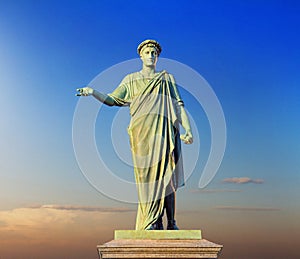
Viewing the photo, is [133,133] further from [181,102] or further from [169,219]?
[169,219]

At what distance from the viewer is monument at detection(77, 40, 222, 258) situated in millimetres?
7289

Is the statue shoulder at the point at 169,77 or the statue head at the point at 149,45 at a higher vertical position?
the statue head at the point at 149,45

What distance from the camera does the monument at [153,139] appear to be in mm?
7289

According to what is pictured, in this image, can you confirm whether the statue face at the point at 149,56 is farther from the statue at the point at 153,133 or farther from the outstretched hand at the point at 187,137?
the outstretched hand at the point at 187,137

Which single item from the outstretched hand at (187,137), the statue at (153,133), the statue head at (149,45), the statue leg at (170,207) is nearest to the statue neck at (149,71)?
the statue at (153,133)

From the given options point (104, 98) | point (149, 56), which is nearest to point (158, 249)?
point (104, 98)

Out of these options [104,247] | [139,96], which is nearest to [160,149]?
[139,96]

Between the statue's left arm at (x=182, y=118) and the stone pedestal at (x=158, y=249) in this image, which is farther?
the statue's left arm at (x=182, y=118)

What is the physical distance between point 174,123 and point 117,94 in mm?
1364

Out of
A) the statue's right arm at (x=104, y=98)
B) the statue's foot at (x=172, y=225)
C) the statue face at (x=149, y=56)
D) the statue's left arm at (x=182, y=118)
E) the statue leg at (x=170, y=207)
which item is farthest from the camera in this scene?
the statue face at (x=149, y=56)

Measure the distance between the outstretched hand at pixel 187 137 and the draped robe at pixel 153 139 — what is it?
137 millimetres

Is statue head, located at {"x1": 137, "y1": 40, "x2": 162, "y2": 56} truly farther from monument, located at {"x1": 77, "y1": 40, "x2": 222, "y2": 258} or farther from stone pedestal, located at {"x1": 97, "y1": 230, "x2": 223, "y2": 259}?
stone pedestal, located at {"x1": 97, "y1": 230, "x2": 223, "y2": 259}

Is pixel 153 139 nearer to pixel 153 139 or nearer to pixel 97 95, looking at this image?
pixel 153 139

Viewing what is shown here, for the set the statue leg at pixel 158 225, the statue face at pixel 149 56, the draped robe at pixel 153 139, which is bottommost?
the statue leg at pixel 158 225
